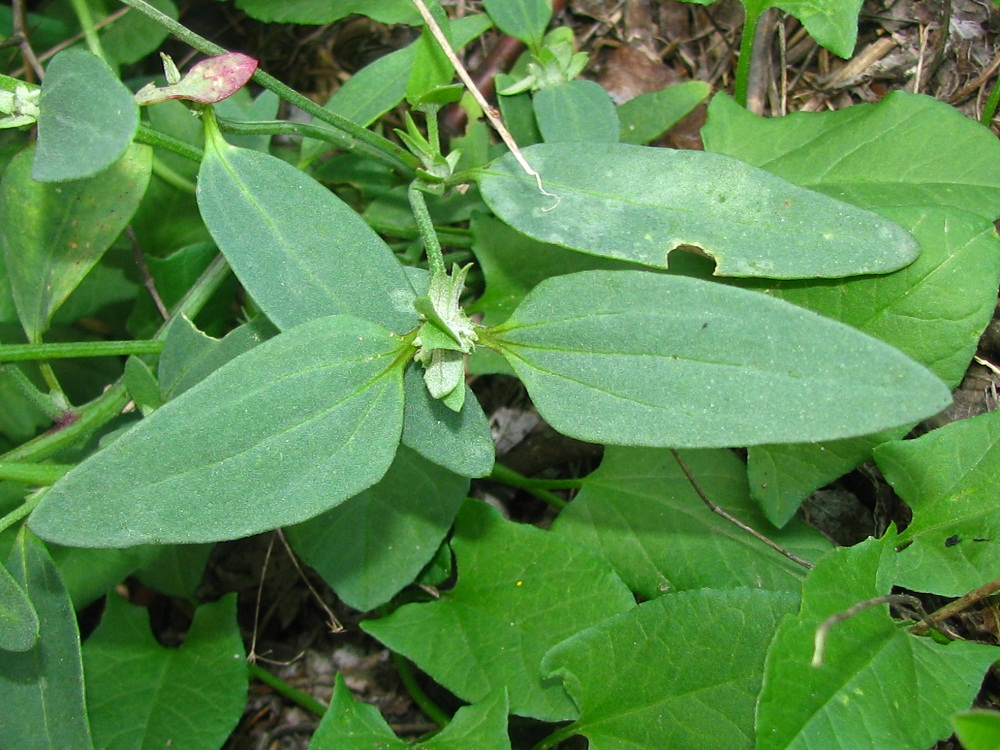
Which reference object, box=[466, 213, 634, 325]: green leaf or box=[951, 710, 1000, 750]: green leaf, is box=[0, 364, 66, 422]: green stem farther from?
box=[951, 710, 1000, 750]: green leaf

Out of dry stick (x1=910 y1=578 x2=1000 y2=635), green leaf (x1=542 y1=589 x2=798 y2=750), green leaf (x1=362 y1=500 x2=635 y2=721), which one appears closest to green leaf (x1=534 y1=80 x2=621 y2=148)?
green leaf (x1=362 y1=500 x2=635 y2=721)

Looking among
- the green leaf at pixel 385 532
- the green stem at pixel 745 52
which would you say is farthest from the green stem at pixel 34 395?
the green stem at pixel 745 52

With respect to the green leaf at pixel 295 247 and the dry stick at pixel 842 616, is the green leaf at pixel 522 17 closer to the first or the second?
the green leaf at pixel 295 247

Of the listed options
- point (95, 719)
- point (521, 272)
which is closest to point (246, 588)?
point (95, 719)

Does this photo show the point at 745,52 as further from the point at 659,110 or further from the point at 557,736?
the point at 557,736

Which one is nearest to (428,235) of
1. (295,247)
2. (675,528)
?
(295,247)

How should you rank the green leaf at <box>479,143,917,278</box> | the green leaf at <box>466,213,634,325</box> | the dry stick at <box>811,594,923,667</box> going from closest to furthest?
the dry stick at <box>811,594,923,667</box>
the green leaf at <box>479,143,917,278</box>
the green leaf at <box>466,213,634,325</box>
